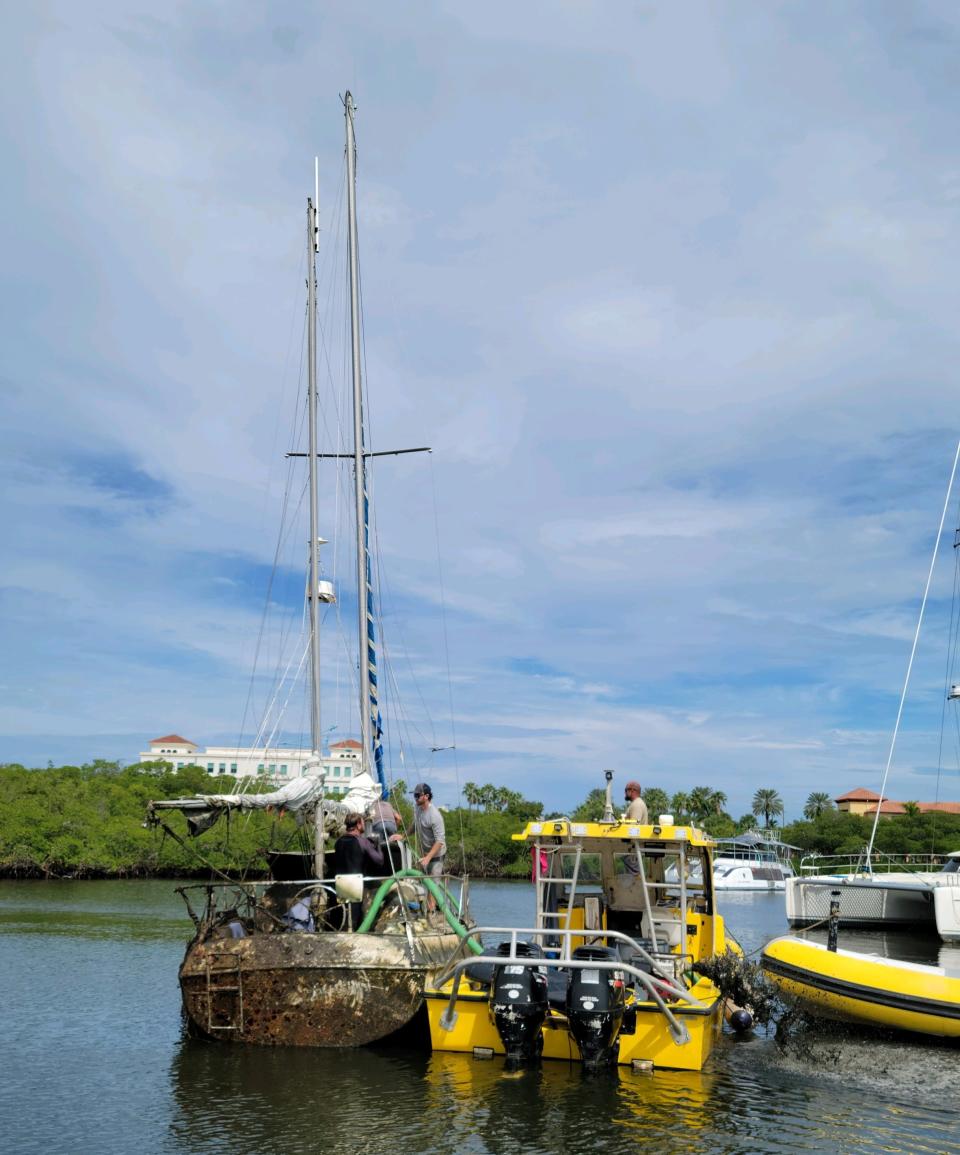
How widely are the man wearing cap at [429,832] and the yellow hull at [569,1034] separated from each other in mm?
3811

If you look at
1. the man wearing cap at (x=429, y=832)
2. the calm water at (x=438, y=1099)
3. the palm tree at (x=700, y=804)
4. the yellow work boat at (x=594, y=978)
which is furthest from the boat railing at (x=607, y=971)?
the palm tree at (x=700, y=804)

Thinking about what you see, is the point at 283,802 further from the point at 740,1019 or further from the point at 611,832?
the point at 740,1019

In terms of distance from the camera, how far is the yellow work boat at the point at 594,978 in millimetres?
12250

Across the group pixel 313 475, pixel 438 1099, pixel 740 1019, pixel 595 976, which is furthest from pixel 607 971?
Answer: pixel 313 475

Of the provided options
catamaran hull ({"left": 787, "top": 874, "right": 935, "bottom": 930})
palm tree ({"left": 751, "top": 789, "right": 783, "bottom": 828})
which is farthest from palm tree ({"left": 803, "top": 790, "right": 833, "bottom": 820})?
catamaran hull ({"left": 787, "top": 874, "right": 935, "bottom": 930})

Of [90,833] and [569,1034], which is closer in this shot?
[569,1034]

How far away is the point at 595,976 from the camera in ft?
39.8

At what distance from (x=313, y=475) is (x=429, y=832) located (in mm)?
7584

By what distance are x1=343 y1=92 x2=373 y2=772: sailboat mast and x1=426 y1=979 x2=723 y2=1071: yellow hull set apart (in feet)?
24.6

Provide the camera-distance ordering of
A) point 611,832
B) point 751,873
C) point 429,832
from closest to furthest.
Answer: point 611,832, point 429,832, point 751,873

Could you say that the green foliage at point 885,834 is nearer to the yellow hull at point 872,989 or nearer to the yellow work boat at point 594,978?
the yellow hull at point 872,989

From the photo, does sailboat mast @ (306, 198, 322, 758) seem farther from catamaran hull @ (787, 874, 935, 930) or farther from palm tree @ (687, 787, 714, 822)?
palm tree @ (687, 787, 714, 822)

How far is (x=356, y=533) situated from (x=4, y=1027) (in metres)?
11.9

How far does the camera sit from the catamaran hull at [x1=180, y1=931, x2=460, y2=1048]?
45.5ft
